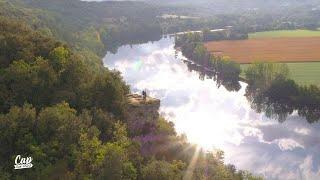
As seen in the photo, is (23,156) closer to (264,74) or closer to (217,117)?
(217,117)

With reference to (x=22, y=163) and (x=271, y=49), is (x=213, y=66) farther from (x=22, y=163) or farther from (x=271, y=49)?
(x=22, y=163)

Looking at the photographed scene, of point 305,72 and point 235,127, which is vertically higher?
point 305,72

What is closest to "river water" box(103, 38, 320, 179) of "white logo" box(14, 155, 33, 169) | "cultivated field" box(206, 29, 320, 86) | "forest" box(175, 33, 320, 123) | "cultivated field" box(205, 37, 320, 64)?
"forest" box(175, 33, 320, 123)

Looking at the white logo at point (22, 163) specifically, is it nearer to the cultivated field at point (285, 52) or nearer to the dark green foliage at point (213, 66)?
the cultivated field at point (285, 52)

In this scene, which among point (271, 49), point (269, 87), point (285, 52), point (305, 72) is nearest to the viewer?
point (269, 87)

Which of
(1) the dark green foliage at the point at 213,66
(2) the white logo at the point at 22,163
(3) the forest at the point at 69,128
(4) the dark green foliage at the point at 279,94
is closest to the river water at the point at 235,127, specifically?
(4) the dark green foliage at the point at 279,94

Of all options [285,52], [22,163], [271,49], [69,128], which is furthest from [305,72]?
[22,163]

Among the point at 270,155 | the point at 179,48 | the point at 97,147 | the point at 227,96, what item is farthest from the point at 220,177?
the point at 179,48
